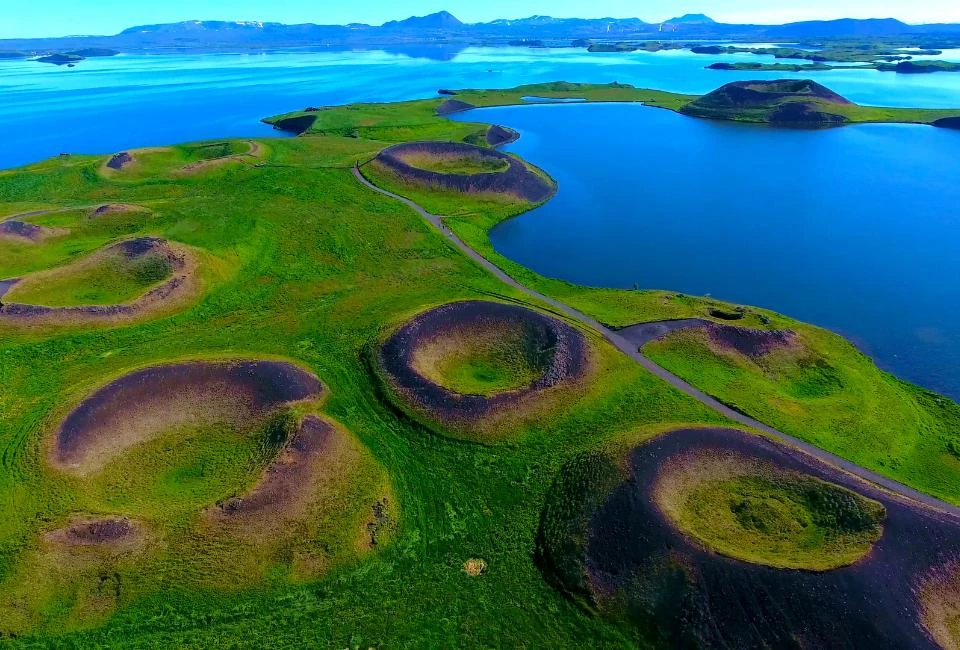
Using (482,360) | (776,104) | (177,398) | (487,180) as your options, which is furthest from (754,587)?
(776,104)

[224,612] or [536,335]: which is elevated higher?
[536,335]

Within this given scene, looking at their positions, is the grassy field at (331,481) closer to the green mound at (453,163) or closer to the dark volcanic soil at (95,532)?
the dark volcanic soil at (95,532)

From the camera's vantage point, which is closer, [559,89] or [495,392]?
[495,392]

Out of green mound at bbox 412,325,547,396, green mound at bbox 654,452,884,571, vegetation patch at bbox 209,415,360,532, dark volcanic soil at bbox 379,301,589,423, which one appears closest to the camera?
green mound at bbox 654,452,884,571

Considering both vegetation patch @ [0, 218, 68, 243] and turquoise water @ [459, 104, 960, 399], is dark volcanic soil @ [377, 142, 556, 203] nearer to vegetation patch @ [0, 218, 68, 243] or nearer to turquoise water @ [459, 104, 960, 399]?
turquoise water @ [459, 104, 960, 399]

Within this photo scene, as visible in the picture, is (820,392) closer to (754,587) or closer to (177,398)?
(754,587)

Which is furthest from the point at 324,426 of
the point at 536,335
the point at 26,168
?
the point at 26,168

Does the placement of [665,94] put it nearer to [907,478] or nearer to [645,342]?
[645,342]

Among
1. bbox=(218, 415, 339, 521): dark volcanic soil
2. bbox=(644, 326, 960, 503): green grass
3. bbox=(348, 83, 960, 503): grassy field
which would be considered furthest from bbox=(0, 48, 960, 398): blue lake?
bbox=(218, 415, 339, 521): dark volcanic soil
